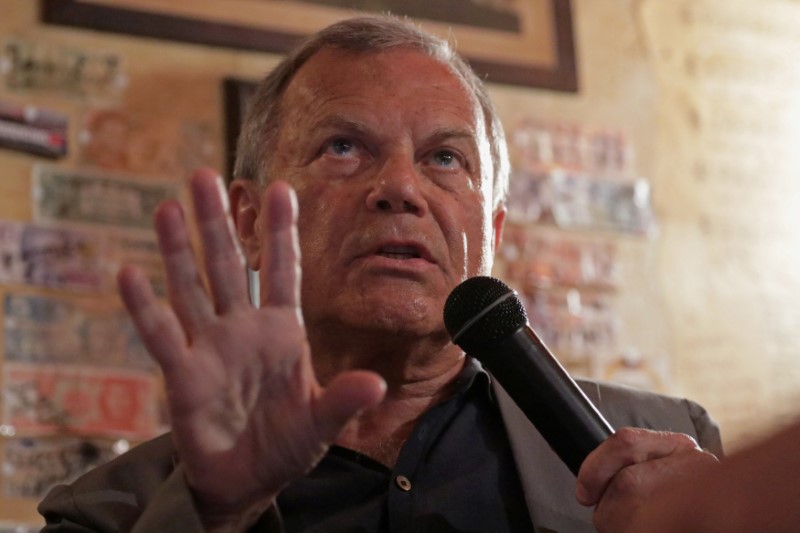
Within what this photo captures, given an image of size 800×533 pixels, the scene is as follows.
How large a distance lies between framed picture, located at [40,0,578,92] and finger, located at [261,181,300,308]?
160cm

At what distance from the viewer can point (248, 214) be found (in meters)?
1.93

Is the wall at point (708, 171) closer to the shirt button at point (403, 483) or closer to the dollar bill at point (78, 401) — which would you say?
the dollar bill at point (78, 401)

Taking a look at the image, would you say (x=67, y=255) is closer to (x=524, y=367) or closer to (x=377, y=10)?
(x=377, y=10)

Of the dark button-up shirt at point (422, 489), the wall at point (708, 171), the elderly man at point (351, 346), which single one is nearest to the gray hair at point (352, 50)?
the elderly man at point (351, 346)

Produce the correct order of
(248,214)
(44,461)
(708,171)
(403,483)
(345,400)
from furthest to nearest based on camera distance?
(708,171)
(44,461)
(248,214)
(403,483)
(345,400)

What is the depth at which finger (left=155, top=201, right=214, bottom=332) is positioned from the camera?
1.06m

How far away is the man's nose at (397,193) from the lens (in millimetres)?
1622

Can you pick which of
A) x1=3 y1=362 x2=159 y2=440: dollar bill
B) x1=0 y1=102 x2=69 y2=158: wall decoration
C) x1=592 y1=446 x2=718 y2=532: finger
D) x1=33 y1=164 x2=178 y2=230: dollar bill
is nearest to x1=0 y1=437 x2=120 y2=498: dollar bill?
x1=3 y1=362 x2=159 y2=440: dollar bill

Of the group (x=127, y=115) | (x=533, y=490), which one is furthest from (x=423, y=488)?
(x=127, y=115)

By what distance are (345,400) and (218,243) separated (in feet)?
0.62

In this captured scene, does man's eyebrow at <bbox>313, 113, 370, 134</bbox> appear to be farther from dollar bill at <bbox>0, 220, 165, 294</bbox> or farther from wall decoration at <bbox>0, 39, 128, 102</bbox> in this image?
wall decoration at <bbox>0, 39, 128, 102</bbox>

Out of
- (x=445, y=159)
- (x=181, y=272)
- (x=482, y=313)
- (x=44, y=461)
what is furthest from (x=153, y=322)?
(x=44, y=461)

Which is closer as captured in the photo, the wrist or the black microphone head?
the wrist

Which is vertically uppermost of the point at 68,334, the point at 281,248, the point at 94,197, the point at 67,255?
the point at 281,248
